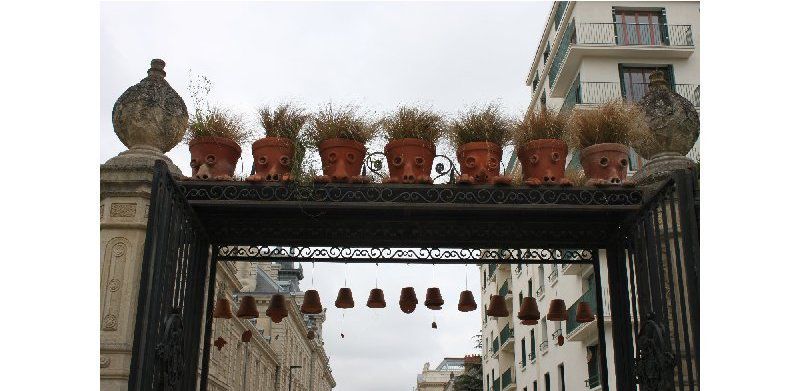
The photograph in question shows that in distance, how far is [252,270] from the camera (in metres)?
41.3

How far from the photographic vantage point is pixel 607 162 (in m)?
5.33

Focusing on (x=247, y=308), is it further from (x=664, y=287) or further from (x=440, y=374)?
(x=440, y=374)

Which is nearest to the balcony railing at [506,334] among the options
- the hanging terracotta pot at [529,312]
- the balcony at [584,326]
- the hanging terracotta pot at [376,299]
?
the balcony at [584,326]

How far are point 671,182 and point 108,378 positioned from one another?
407cm

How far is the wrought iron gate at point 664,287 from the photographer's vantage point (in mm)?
4105

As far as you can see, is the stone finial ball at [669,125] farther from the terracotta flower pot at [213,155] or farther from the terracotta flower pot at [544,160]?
the terracotta flower pot at [213,155]

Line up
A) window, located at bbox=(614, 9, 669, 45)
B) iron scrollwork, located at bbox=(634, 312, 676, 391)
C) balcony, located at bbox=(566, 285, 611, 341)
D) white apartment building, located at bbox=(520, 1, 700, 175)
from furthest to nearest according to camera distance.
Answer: window, located at bbox=(614, 9, 669, 45) < white apartment building, located at bbox=(520, 1, 700, 175) < balcony, located at bbox=(566, 285, 611, 341) < iron scrollwork, located at bbox=(634, 312, 676, 391)

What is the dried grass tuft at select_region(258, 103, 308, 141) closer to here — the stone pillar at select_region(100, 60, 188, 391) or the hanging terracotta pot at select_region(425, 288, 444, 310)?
the stone pillar at select_region(100, 60, 188, 391)

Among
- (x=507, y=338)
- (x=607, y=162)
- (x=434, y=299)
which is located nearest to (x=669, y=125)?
(x=607, y=162)

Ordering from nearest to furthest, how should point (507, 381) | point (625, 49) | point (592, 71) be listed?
point (625, 49) → point (592, 71) → point (507, 381)

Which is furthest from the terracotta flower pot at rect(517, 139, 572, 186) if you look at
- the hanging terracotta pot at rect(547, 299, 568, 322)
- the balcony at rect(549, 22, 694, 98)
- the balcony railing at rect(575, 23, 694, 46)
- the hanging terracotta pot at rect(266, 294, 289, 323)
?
the balcony railing at rect(575, 23, 694, 46)

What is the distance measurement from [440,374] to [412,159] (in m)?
93.4

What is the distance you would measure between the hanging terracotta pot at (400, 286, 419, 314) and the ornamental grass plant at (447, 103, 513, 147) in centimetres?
224

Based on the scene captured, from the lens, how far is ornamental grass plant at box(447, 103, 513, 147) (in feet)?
18.1
